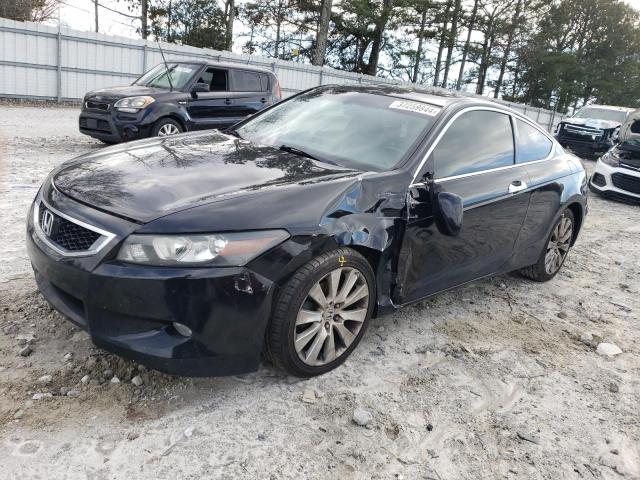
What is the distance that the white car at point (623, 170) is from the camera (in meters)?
10.2

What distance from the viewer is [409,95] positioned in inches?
158

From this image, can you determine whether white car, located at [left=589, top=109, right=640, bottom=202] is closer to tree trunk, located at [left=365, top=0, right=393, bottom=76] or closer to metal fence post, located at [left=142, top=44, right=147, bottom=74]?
metal fence post, located at [left=142, top=44, right=147, bottom=74]

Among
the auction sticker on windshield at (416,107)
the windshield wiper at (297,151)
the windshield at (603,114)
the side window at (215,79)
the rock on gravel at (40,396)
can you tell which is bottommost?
the rock on gravel at (40,396)

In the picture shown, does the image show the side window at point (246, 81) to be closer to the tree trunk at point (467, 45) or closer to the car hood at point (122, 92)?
the car hood at point (122, 92)

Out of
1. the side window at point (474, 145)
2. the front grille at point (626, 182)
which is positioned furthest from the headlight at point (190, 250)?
the front grille at point (626, 182)

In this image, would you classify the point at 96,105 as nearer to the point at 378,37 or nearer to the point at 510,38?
the point at 378,37

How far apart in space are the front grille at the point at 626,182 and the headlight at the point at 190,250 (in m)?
9.71

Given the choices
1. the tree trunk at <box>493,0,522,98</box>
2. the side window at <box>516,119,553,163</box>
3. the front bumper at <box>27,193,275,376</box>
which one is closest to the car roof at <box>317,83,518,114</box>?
the side window at <box>516,119,553,163</box>

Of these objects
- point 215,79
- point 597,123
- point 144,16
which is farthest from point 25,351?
point 144,16

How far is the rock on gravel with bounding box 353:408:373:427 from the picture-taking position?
2.76 metres

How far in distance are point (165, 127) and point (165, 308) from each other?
7.13 metres

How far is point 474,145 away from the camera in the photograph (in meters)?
3.92

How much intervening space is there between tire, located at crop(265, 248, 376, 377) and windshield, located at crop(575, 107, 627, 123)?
1895cm

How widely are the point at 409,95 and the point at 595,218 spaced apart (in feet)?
19.6
